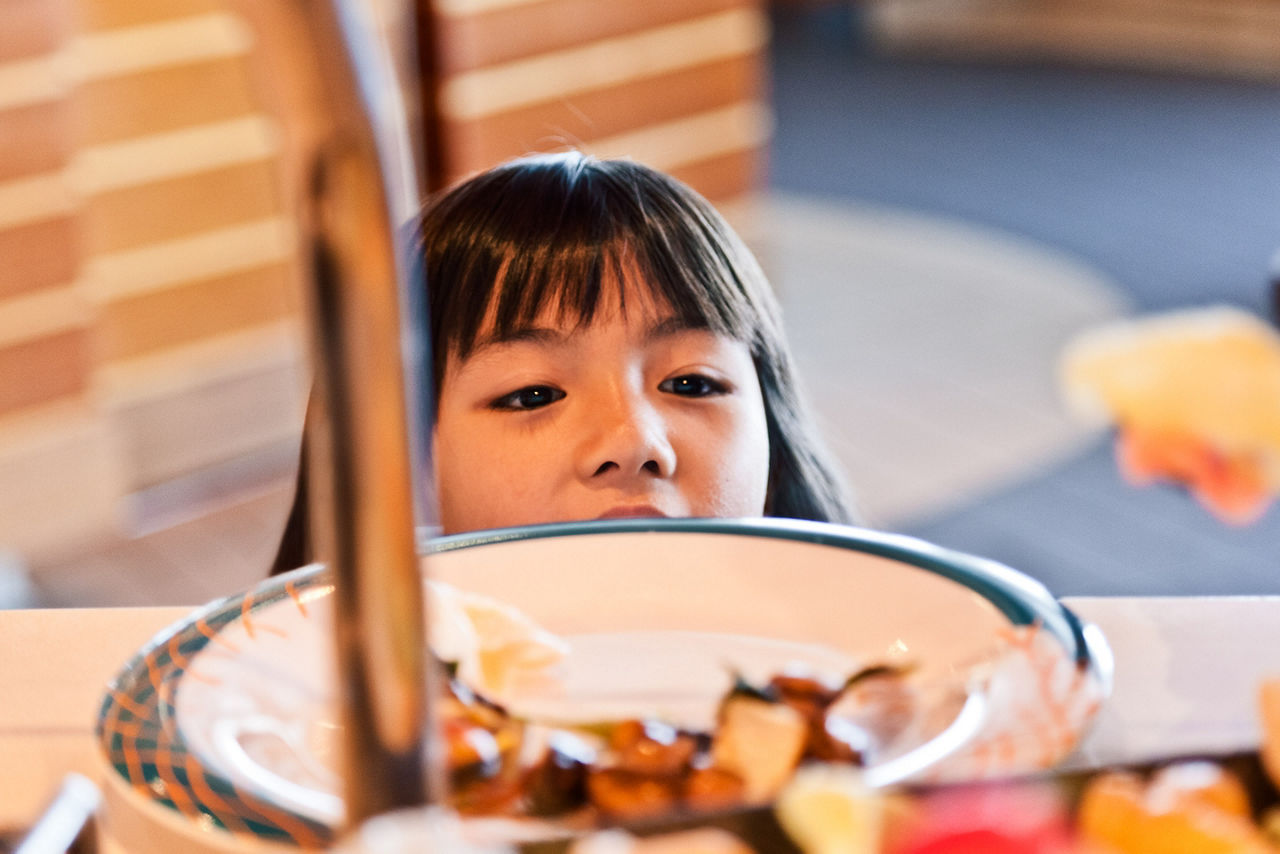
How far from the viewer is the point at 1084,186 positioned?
5051 millimetres

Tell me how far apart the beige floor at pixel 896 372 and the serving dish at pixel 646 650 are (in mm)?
2013

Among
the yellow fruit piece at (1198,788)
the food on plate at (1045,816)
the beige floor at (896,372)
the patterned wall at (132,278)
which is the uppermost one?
the food on plate at (1045,816)

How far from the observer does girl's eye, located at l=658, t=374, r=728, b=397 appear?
98cm

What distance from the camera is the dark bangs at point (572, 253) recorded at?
1006 millimetres

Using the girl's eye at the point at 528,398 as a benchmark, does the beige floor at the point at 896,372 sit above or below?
below

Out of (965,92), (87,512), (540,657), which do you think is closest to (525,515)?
(540,657)

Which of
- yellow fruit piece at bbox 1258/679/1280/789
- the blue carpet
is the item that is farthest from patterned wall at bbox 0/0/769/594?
yellow fruit piece at bbox 1258/679/1280/789

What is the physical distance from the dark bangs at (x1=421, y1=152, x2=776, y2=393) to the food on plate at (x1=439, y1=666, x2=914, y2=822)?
1.39 feet

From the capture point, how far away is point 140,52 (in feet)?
9.83

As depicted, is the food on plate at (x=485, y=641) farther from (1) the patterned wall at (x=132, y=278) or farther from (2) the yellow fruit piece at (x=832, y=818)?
(1) the patterned wall at (x=132, y=278)

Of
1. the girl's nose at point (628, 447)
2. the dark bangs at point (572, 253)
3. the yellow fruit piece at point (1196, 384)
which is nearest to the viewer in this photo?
the yellow fruit piece at point (1196, 384)

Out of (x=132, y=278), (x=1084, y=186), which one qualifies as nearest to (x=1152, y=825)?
(x=132, y=278)

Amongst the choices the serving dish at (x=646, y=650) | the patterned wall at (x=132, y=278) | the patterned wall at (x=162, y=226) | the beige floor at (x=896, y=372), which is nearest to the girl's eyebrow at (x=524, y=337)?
the serving dish at (x=646, y=650)

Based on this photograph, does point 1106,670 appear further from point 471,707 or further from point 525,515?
point 525,515
